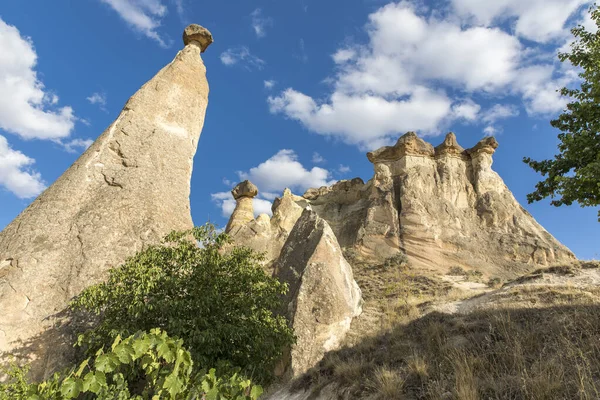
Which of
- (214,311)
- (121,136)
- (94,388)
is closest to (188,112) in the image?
(121,136)

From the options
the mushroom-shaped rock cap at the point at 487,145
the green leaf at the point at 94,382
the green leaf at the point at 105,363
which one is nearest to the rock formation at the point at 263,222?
the mushroom-shaped rock cap at the point at 487,145

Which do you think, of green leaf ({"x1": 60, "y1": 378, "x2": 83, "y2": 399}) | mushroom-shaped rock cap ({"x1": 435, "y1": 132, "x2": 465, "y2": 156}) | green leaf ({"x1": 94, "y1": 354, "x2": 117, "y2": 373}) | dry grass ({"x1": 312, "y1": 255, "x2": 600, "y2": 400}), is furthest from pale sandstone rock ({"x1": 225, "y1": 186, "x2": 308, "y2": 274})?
green leaf ({"x1": 60, "y1": 378, "x2": 83, "y2": 399})

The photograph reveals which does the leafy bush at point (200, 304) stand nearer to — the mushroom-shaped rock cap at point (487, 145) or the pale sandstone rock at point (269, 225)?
the pale sandstone rock at point (269, 225)

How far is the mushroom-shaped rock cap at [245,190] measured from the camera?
35.7 m

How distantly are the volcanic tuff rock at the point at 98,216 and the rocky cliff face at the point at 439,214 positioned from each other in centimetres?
1578

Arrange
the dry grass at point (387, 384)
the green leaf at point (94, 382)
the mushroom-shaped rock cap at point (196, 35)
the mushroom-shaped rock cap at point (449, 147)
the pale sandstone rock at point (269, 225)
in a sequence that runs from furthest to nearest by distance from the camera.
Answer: the mushroom-shaped rock cap at point (449, 147) < the pale sandstone rock at point (269, 225) < the mushroom-shaped rock cap at point (196, 35) < the dry grass at point (387, 384) < the green leaf at point (94, 382)

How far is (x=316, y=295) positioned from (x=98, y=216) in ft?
18.0

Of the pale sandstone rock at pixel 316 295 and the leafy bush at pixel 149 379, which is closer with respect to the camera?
the leafy bush at pixel 149 379

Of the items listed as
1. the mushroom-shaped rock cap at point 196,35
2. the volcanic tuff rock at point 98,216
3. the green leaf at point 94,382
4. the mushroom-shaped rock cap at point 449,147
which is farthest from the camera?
the mushroom-shaped rock cap at point 449,147

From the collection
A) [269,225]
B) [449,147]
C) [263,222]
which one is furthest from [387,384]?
[449,147]

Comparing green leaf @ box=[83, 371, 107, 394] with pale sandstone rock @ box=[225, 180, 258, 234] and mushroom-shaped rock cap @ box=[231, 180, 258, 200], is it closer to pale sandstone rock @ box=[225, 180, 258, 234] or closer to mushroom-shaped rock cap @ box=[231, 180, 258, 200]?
pale sandstone rock @ box=[225, 180, 258, 234]

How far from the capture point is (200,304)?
647cm

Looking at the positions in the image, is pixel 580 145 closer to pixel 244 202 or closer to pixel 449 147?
pixel 449 147

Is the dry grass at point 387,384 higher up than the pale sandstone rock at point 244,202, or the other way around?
the pale sandstone rock at point 244,202
